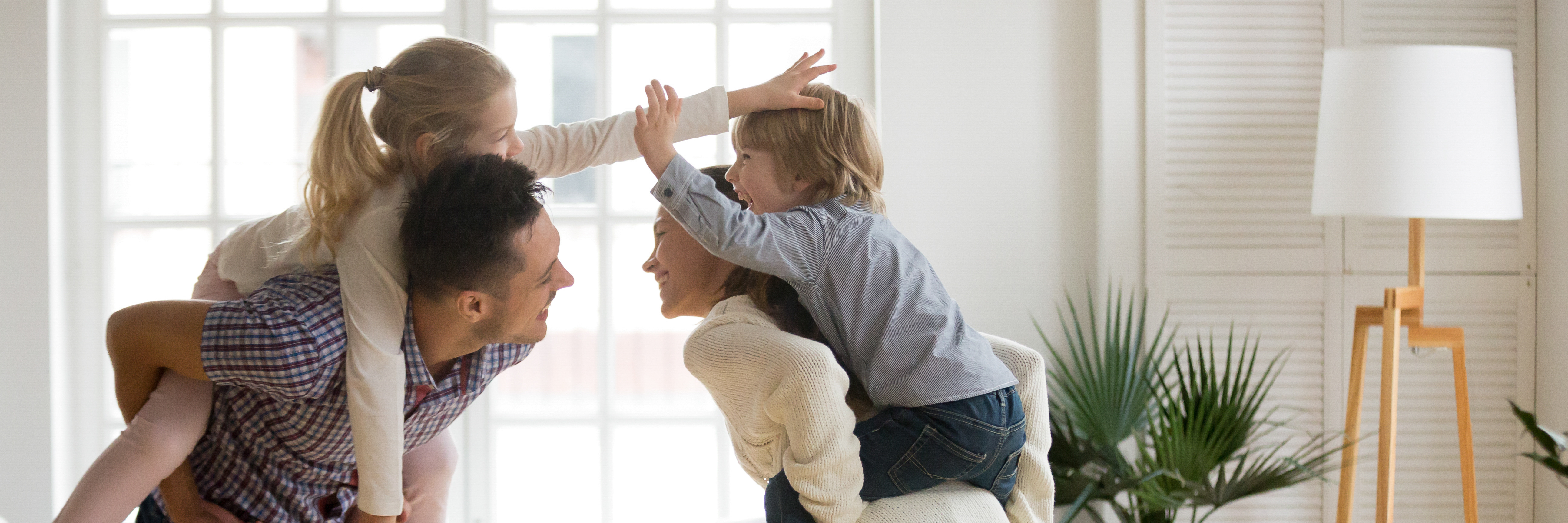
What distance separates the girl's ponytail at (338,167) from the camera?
4.13 ft

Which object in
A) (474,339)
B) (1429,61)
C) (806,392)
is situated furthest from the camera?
(1429,61)

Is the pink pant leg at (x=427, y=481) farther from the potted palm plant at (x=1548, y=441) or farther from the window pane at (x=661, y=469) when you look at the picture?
the potted palm plant at (x=1548, y=441)

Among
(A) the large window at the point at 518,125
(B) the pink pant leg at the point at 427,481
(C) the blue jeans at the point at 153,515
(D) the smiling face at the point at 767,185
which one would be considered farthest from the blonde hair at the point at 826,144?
(A) the large window at the point at 518,125

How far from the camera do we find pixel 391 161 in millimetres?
1345

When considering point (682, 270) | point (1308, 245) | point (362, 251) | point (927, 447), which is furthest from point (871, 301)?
point (1308, 245)

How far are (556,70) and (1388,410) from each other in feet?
7.89

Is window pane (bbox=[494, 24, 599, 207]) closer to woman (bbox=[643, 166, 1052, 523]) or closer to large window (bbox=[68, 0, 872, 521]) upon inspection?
large window (bbox=[68, 0, 872, 521])

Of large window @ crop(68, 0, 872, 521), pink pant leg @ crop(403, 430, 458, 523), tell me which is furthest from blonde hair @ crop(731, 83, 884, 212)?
large window @ crop(68, 0, 872, 521)

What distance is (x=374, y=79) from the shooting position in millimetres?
1344

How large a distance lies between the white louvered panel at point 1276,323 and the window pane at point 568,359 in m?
1.69

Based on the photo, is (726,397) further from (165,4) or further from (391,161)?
(165,4)

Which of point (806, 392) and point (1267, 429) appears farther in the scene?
point (1267, 429)

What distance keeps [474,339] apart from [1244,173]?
7.47ft

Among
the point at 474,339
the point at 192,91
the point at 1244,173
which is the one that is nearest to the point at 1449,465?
the point at 1244,173
